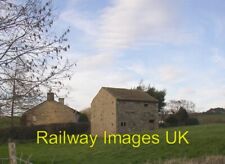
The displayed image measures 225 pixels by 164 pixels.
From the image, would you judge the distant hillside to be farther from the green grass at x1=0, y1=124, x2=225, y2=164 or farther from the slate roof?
the green grass at x1=0, y1=124, x2=225, y2=164

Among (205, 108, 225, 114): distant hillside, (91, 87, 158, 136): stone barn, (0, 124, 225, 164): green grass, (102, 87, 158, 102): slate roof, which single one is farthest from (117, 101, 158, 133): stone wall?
(205, 108, 225, 114): distant hillside

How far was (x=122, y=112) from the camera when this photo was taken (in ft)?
208

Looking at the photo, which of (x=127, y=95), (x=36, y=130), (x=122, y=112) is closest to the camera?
(x=122, y=112)

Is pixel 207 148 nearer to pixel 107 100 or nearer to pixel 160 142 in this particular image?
pixel 160 142

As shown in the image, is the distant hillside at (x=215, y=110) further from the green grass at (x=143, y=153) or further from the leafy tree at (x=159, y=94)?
the green grass at (x=143, y=153)

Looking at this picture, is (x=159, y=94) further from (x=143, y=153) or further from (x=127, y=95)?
(x=143, y=153)

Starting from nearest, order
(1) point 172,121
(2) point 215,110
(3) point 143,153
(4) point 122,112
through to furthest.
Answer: (3) point 143,153
(4) point 122,112
(1) point 172,121
(2) point 215,110

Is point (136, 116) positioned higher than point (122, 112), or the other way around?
point (122, 112)

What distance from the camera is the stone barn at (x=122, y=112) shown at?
63.1m

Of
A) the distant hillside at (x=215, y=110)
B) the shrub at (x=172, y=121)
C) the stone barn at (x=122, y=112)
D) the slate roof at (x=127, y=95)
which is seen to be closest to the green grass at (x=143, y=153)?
the stone barn at (x=122, y=112)

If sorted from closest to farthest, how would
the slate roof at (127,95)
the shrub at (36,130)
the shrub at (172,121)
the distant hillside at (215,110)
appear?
the shrub at (36,130), the slate roof at (127,95), the shrub at (172,121), the distant hillside at (215,110)

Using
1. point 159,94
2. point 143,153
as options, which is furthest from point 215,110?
point 143,153

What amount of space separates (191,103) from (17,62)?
9571 cm

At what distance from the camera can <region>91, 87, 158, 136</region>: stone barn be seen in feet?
207
